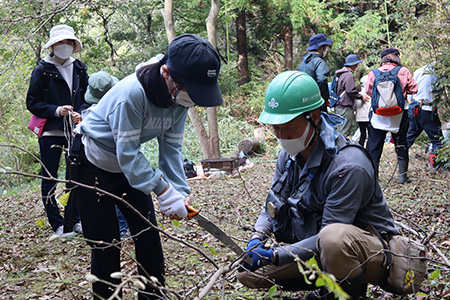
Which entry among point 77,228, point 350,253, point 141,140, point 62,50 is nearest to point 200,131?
point 77,228

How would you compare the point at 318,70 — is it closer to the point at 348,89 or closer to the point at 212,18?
the point at 348,89

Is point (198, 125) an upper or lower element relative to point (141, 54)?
lower

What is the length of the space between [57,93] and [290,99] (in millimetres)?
3080

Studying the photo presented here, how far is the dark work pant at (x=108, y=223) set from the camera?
274 centimetres

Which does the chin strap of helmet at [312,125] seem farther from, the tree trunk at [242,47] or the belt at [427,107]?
the tree trunk at [242,47]

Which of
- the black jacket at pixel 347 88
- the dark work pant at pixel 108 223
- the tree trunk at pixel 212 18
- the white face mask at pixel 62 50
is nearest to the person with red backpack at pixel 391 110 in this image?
the black jacket at pixel 347 88

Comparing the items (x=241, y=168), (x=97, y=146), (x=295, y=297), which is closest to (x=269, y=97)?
(x=97, y=146)

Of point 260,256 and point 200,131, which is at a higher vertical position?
point 260,256

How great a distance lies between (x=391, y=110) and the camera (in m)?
6.45

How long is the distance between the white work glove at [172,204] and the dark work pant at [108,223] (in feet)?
0.43

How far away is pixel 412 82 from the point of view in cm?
649

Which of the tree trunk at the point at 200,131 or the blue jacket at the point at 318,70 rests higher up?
the blue jacket at the point at 318,70

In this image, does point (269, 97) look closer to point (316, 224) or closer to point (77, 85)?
point (316, 224)

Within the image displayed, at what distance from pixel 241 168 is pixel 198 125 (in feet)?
4.84
